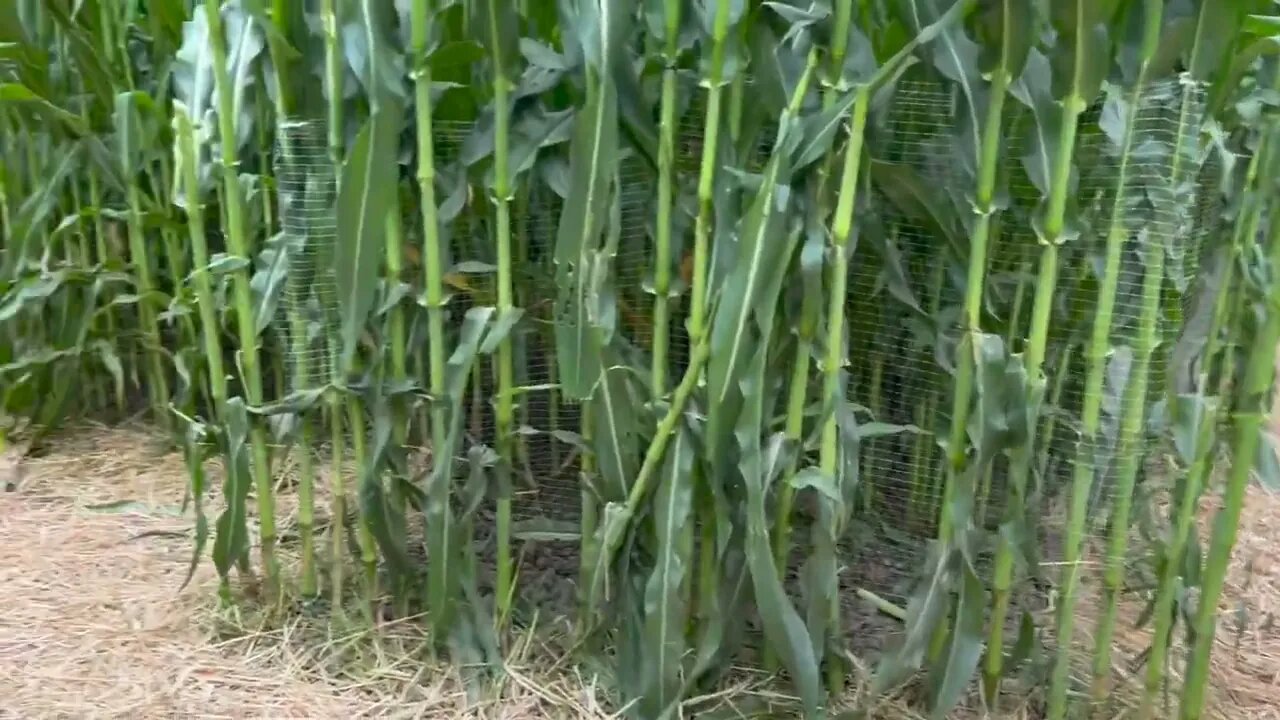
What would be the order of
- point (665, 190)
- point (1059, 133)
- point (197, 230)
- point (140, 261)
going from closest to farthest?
point (1059, 133) < point (665, 190) < point (197, 230) < point (140, 261)

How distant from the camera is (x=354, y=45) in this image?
1.17 metres

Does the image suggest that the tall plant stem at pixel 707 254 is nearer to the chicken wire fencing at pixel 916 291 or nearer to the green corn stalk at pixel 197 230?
the chicken wire fencing at pixel 916 291

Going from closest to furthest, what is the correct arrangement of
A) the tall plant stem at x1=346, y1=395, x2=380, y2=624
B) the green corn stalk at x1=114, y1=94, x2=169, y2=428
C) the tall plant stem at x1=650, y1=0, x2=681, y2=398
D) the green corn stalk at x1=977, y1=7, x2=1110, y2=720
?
1. the green corn stalk at x1=977, y1=7, x2=1110, y2=720
2. the tall plant stem at x1=650, y1=0, x2=681, y2=398
3. the tall plant stem at x1=346, y1=395, x2=380, y2=624
4. the green corn stalk at x1=114, y1=94, x2=169, y2=428

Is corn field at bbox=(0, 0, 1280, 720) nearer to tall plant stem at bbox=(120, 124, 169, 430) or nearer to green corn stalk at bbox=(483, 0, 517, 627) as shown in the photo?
green corn stalk at bbox=(483, 0, 517, 627)

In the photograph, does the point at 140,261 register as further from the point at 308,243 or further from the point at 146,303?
the point at 308,243

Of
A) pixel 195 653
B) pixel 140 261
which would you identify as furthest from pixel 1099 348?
pixel 140 261

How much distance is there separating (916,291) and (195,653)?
1143mm

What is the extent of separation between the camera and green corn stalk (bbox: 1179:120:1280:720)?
1.13m

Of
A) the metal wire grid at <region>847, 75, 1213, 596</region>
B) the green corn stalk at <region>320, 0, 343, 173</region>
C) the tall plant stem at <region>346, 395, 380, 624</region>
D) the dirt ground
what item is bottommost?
the dirt ground

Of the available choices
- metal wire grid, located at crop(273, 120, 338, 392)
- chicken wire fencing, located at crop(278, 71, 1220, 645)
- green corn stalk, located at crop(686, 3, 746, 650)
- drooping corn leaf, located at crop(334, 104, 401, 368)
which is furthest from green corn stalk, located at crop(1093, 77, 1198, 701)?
metal wire grid, located at crop(273, 120, 338, 392)

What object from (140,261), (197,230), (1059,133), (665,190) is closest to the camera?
(1059,133)

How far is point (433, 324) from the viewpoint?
4.06 ft

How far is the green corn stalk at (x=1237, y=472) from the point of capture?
1.13 metres

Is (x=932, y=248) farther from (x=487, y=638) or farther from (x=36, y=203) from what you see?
(x=36, y=203)
